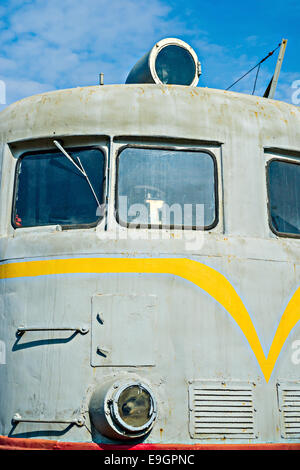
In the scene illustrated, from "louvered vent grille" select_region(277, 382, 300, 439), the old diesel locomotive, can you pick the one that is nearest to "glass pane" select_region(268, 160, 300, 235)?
the old diesel locomotive

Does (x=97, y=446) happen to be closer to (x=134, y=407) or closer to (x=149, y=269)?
(x=134, y=407)

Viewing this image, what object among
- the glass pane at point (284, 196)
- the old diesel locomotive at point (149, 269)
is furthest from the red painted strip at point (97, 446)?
the glass pane at point (284, 196)

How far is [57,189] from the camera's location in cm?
465

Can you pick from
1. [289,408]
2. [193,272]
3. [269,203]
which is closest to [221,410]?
[289,408]

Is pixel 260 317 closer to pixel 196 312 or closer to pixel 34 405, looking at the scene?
pixel 196 312

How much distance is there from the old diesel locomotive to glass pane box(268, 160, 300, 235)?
13mm

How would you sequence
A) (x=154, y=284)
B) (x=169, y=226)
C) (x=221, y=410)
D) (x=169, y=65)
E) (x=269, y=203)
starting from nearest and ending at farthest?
(x=221, y=410) < (x=154, y=284) < (x=169, y=226) < (x=269, y=203) < (x=169, y=65)

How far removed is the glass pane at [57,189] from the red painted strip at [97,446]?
1.61 m

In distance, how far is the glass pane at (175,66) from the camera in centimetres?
551

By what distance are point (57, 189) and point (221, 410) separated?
2.08 meters

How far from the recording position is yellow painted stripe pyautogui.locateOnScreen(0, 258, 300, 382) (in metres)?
4.32

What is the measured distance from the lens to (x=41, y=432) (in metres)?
4.09

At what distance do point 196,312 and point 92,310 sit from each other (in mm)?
758

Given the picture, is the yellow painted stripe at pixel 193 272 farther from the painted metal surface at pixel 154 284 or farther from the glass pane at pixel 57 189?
the glass pane at pixel 57 189
